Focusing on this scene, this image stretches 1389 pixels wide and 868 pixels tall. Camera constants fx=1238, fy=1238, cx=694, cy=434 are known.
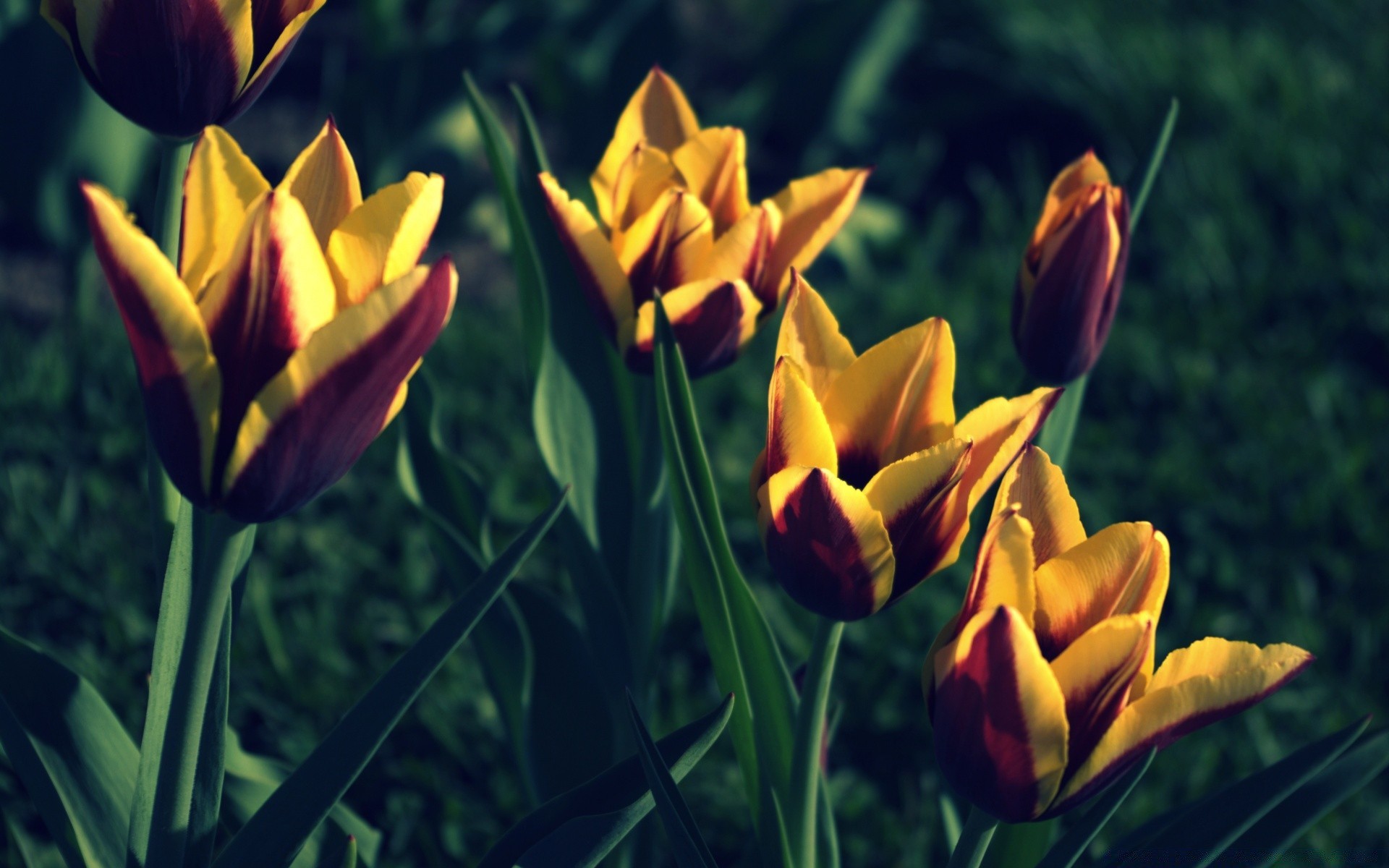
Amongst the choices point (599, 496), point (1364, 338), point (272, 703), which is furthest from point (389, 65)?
point (1364, 338)

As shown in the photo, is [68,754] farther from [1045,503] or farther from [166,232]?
[1045,503]

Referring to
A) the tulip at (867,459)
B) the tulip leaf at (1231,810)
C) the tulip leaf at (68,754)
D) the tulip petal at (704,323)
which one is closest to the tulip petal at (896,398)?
the tulip at (867,459)

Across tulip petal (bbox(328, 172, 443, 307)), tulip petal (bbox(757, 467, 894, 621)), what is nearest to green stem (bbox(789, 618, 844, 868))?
tulip petal (bbox(757, 467, 894, 621))

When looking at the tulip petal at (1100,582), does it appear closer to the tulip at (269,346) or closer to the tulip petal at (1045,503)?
the tulip petal at (1045,503)

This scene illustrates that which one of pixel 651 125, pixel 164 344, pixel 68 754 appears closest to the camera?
pixel 164 344

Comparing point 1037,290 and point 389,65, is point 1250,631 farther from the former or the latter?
point 389,65

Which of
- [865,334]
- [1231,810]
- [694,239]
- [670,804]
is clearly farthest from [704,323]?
[865,334]
